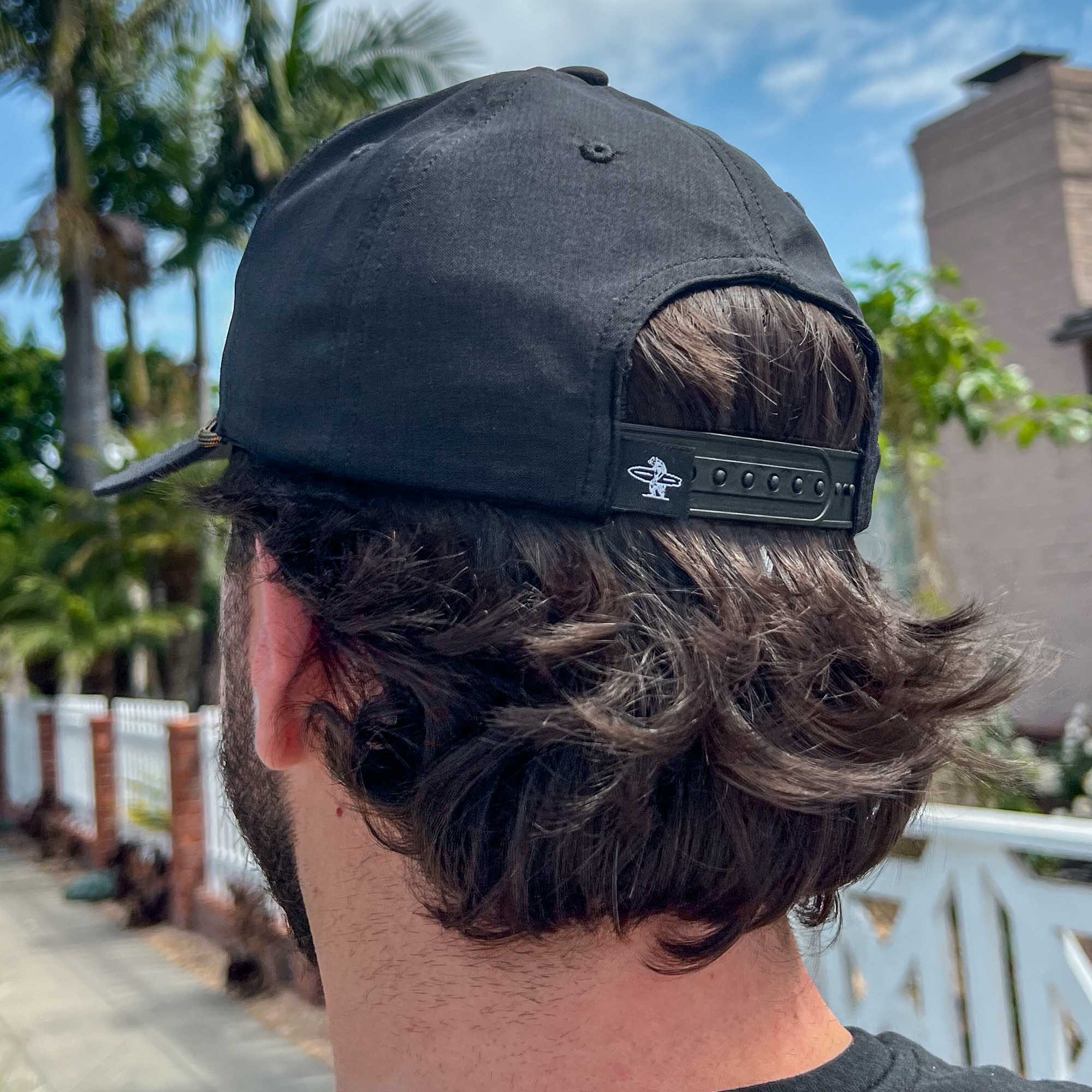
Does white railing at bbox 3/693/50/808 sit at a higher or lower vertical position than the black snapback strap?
lower

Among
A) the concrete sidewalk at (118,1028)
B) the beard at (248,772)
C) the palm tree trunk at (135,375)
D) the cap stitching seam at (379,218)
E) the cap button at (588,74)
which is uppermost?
the palm tree trunk at (135,375)

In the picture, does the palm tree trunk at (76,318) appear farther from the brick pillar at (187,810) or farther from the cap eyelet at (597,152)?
the cap eyelet at (597,152)

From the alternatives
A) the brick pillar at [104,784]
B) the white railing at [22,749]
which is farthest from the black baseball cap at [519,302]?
the white railing at [22,749]

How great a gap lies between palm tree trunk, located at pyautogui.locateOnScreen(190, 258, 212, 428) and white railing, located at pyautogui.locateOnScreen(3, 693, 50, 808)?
4670 millimetres

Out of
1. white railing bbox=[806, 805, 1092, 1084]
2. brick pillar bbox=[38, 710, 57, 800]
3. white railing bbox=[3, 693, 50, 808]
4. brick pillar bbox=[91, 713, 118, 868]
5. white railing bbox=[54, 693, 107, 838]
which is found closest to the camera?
white railing bbox=[806, 805, 1092, 1084]

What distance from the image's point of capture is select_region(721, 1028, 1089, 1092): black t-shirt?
2.78ft

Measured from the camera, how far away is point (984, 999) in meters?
2.38

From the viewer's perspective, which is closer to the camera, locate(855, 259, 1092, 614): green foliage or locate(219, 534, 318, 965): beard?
locate(219, 534, 318, 965): beard

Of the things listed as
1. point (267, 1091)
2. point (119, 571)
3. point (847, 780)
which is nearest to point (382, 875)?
point (847, 780)

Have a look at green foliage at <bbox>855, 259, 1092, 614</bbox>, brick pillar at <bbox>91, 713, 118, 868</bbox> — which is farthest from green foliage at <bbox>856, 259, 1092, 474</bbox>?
brick pillar at <bbox>91, 713, 118, 868</bbox>

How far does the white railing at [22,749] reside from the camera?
9.40 meters

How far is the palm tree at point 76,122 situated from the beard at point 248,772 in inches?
421

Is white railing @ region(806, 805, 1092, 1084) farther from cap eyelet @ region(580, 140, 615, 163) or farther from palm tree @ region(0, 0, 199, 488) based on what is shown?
palm tree @ region(0, 0, 199, 488)

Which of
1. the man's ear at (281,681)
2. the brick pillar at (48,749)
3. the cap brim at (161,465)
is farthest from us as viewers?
the brick pillar at (48,749)
